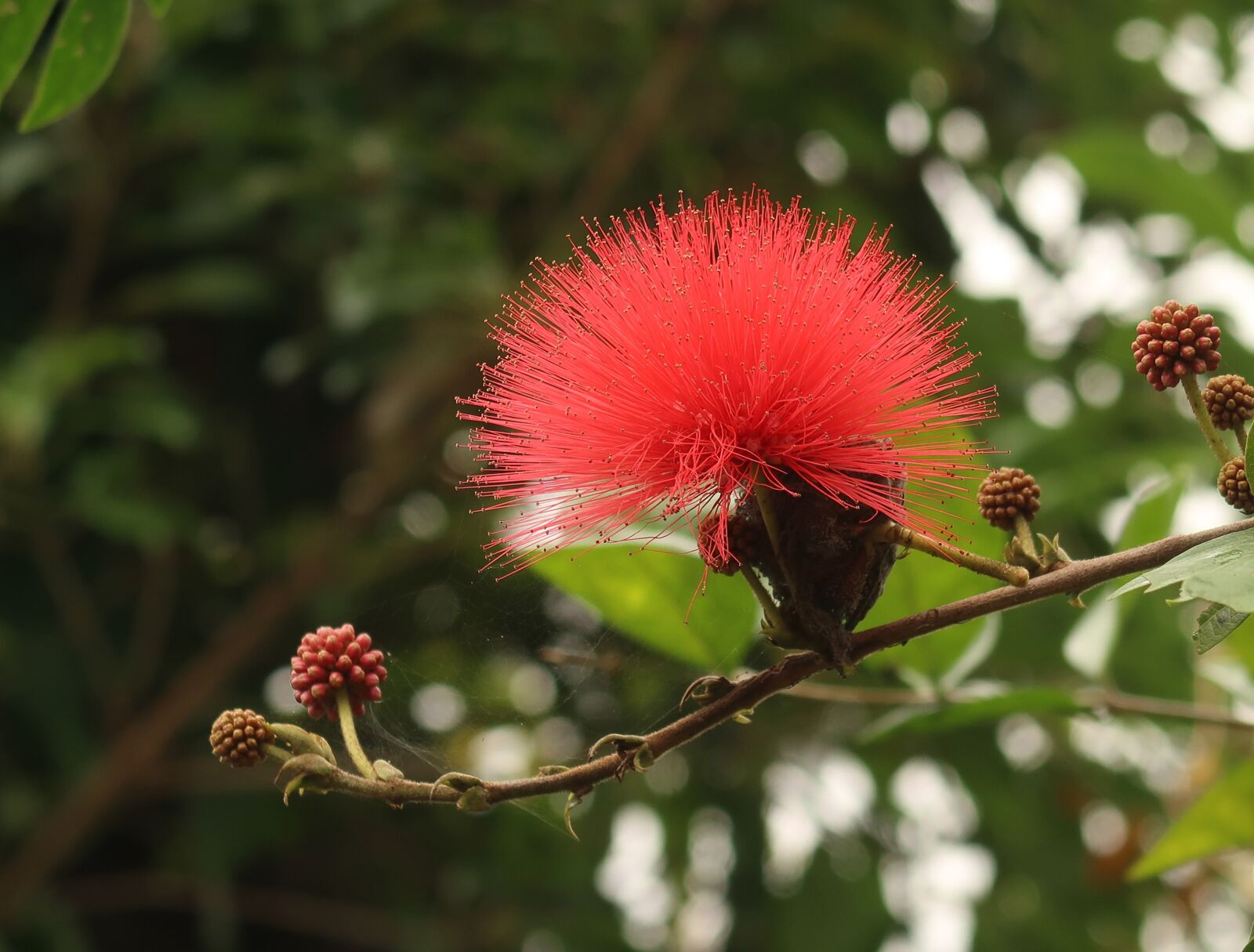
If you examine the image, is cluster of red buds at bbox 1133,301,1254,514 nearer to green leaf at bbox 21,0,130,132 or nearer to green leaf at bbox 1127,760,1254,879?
green leaf at bbox 1127,760,1254,879

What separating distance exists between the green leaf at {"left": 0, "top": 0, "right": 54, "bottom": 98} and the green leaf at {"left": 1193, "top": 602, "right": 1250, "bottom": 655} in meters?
1.66

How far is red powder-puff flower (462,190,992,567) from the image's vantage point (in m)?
1.35

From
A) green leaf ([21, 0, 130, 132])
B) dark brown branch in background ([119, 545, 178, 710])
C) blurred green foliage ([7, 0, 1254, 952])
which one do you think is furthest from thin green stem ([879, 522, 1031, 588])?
dark brown branch in background ([119, 545, 178, 710])

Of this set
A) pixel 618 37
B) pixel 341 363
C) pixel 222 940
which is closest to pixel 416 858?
pixel 222 940

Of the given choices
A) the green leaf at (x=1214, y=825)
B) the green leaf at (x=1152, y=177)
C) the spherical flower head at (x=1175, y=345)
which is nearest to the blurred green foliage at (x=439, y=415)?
the green leaf at (x=1152, y=177)

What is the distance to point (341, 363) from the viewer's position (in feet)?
12.4

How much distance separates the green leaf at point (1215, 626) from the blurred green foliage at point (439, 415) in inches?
82.4

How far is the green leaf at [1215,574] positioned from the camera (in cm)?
99

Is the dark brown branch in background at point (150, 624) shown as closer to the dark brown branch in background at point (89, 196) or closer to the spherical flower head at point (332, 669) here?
the dark brown branch in background at point (89, 196)

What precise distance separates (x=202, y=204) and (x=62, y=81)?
2282 millimetres

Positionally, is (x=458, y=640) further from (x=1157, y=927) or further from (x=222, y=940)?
(x=1157, y=927)

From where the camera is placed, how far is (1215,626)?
44.6 inches

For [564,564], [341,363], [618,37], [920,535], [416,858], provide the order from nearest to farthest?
[920,535], [564,564], [341,363], [618,37], [416,858]

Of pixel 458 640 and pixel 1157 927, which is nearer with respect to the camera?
pixel 458 640
